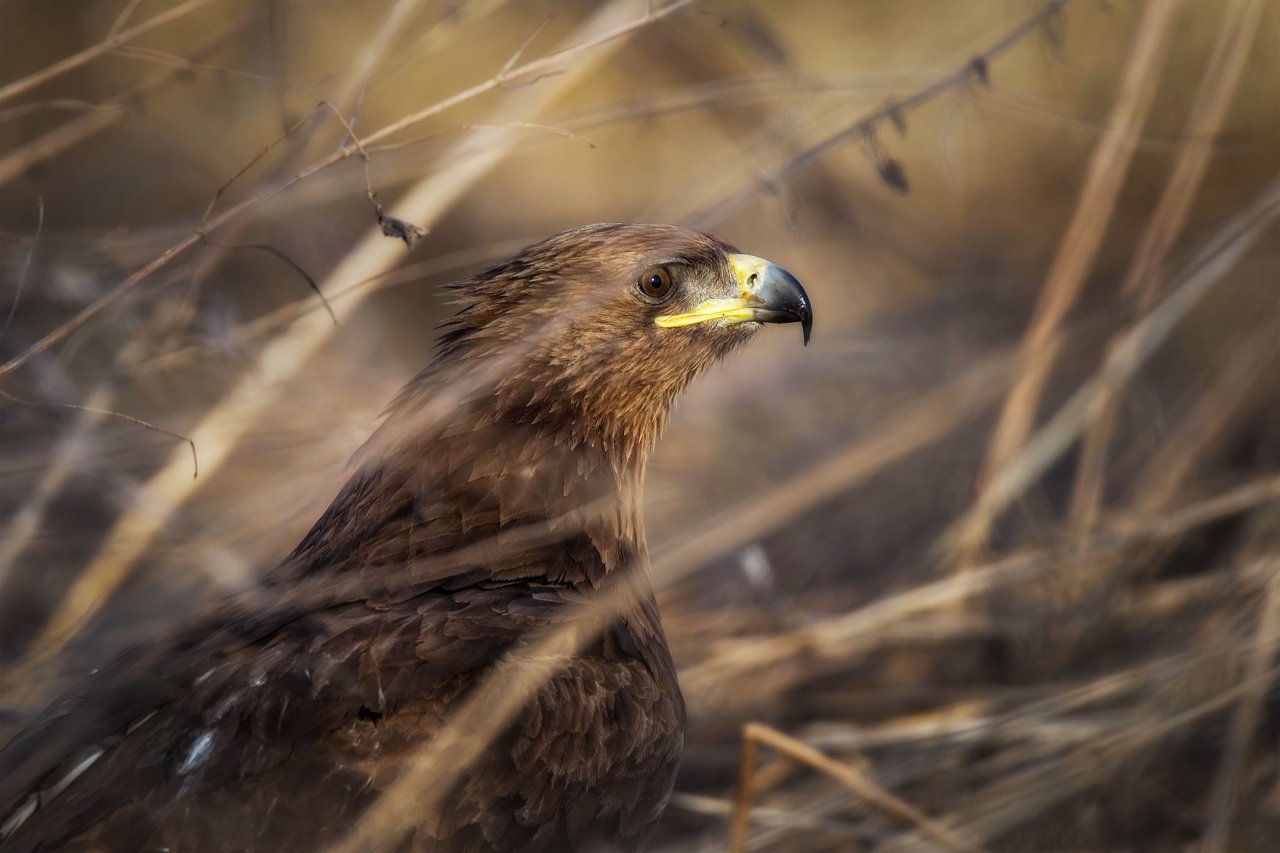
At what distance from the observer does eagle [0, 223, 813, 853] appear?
2377 millimetres

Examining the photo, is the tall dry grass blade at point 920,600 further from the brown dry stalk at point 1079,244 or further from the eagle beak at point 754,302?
the eagle beak at point 754,302

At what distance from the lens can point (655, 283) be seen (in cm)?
317

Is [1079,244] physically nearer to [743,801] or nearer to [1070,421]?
[1070,421]

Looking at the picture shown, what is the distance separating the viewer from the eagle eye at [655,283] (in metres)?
3.14

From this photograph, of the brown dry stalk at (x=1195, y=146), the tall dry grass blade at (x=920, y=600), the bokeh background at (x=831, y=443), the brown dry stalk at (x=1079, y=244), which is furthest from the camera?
the tall dry grass blade at (x=920, y=600)

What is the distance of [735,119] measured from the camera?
235 inches

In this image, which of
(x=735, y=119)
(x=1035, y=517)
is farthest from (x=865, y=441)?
(x=735, y=119)

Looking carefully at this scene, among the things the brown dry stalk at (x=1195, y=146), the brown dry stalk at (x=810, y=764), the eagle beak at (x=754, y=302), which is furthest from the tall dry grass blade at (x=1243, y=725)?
the eagle beak at (x=754, y=302)

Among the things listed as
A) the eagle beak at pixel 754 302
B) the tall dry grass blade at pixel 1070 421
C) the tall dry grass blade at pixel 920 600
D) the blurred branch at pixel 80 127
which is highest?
the blurred branch at pixel 80 127

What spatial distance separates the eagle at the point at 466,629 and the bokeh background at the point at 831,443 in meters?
0.16

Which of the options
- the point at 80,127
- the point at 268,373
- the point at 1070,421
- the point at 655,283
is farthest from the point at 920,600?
the point at 80,127

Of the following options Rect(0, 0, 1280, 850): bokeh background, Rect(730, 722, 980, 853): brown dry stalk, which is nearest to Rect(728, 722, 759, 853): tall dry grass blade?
Rect(730, 722, 980, 853): brown dry stalk

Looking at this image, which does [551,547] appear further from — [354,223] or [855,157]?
[855,157]

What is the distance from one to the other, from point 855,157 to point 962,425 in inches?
123
